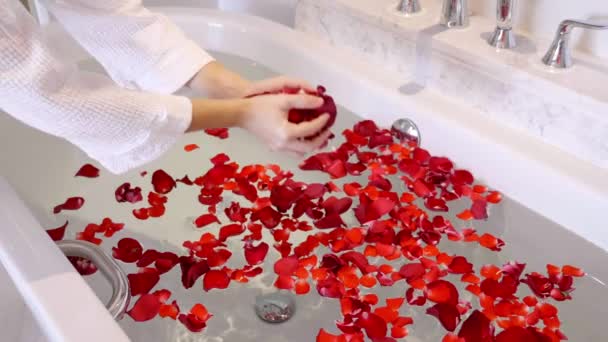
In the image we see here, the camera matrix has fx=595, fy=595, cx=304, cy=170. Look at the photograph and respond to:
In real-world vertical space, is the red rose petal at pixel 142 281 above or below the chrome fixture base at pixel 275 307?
above

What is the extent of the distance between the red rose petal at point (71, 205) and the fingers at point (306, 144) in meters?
0.71

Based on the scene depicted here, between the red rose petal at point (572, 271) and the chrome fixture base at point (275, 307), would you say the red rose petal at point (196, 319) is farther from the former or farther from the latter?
the red rose petal at point (572, 271)

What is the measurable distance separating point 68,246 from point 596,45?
1069 mm

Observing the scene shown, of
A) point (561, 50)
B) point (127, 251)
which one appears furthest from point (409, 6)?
point (127, 251)

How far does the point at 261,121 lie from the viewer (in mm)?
900

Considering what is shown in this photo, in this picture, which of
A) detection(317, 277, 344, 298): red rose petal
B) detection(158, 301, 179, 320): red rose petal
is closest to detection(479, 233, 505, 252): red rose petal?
detection(317, 277, 344, 298): red rose petal

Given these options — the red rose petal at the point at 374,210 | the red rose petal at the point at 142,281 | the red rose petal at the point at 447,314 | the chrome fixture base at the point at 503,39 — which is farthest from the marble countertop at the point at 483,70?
the red rose petal at the point at 142,281

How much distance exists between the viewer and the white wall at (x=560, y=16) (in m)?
1.18

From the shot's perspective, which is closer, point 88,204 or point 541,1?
point 541,1

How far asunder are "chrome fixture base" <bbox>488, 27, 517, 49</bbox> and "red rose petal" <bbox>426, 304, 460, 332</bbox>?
55 centimetres

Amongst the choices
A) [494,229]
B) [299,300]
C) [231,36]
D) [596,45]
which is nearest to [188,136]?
[231,36]

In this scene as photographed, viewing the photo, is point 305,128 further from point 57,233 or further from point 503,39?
point 57,233

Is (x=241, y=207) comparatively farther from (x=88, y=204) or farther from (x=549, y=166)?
(x=549, y=166)

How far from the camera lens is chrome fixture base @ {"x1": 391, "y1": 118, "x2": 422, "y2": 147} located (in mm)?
1346
